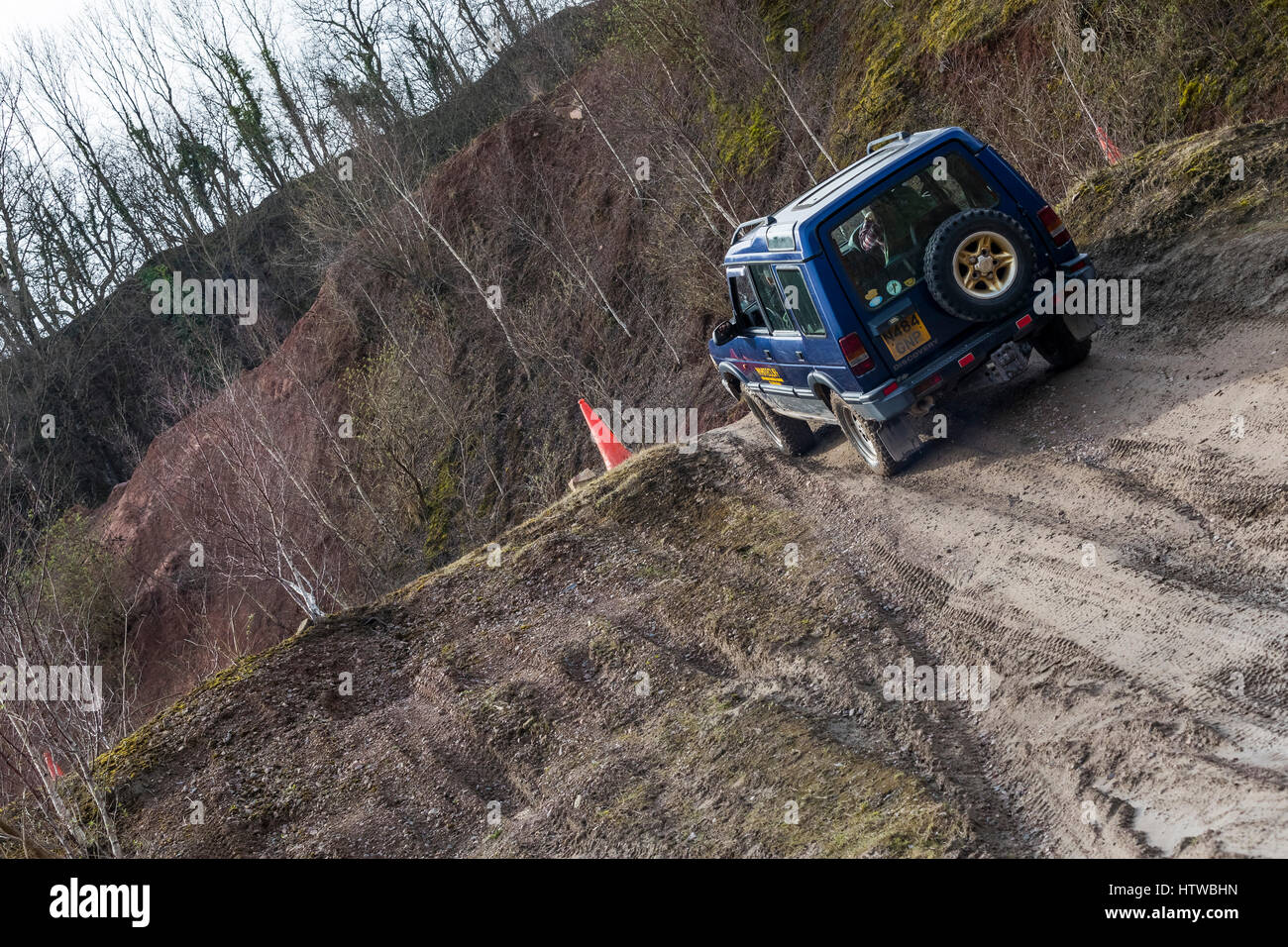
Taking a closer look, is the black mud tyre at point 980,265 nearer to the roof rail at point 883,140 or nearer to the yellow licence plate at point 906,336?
the yellow licence plate at point 906,336

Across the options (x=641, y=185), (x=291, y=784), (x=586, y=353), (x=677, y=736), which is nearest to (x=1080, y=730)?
(x=677, y=736)

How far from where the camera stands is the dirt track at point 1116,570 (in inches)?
158

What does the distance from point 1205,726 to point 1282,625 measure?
746 mm

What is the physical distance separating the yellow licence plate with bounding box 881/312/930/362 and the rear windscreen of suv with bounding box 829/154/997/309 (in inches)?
9.3

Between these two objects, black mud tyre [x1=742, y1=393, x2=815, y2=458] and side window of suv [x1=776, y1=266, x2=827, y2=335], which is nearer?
side window of suv [x1=776, y1=266, x2=827, y2=335]

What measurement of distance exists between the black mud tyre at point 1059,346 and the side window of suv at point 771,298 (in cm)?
203

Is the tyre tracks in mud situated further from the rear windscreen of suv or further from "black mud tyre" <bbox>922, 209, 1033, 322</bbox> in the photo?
the rear windscreen of suv

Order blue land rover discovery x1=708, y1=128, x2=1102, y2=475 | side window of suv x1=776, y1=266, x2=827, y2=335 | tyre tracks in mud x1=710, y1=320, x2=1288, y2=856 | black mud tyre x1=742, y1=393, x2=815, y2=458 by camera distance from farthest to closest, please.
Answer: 1. black mud tyre x1=742, y1=393, x2=815, y2=458
2. side window of suv x1=776, y1=266, x2=827, y2=335
3. blue land rover discovery x1=708, y1=128, x2=1102, y2=475
4. tyre tracks in mud x1=710, y1=320, x2=1288, y2=856

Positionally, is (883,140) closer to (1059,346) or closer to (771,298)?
(771,298)

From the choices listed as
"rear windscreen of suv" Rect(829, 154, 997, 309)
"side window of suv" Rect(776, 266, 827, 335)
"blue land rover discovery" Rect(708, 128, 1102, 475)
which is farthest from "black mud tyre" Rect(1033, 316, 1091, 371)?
"side window of suv" Rect(776, 266, 827, 335)

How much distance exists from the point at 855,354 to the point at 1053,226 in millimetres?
1834

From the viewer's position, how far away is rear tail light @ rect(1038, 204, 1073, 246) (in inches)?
301

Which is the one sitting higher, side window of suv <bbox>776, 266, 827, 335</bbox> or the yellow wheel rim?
side window of suv <bbox>776, 266, 827, 335</bbox>

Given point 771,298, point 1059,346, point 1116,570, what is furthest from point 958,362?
point 1116,570
